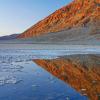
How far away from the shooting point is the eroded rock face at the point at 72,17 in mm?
122125

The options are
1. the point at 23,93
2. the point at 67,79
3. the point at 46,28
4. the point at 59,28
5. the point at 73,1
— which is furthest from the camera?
the point at 73,1

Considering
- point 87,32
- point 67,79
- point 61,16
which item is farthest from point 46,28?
point 67,79

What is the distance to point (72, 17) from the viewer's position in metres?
136

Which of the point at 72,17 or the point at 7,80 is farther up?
the point at 72,17

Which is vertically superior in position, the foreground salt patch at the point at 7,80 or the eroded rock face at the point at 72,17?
the eroded rock face at the point at 72,17

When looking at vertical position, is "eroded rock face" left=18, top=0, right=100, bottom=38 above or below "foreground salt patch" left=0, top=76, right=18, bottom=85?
above

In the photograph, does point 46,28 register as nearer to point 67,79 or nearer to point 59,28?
point 59,28

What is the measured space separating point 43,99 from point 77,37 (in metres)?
98.5

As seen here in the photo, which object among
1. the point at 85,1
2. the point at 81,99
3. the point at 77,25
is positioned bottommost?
the point at 81,99

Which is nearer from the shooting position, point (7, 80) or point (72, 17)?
point (7, 80)

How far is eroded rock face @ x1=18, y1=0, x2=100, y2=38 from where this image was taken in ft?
401

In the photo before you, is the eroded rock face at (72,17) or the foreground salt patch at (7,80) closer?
the foreground salt patch at (7,80)

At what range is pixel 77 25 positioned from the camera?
121188 mm

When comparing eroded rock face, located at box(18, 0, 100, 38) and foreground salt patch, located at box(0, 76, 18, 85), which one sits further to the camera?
eroded rock face, located at box(18, 0, 100, 38)
